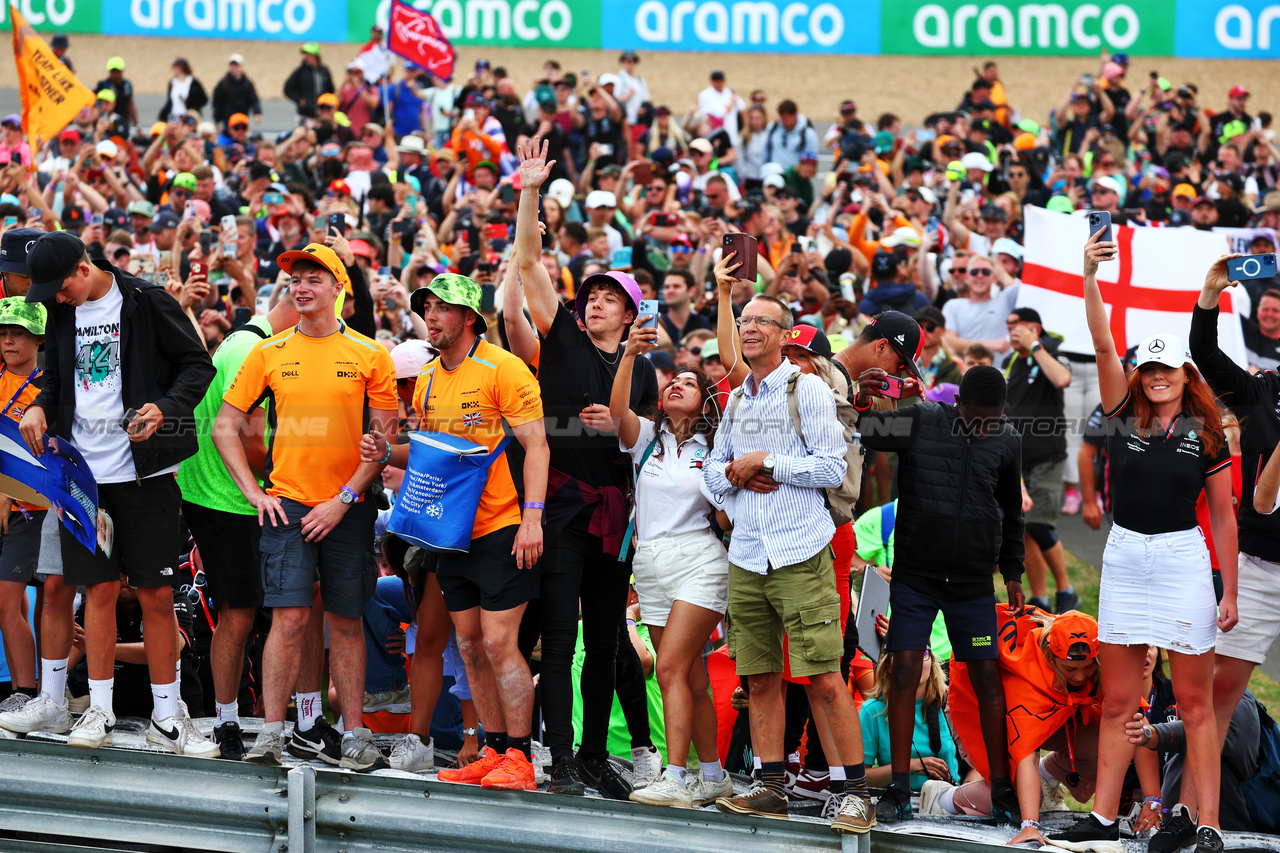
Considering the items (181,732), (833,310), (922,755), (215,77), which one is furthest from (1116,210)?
(215,77)

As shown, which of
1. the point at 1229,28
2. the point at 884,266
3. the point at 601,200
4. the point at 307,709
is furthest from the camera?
the point at 1229,28

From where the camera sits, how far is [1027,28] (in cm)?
2273

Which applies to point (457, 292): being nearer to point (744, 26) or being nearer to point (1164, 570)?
→ point (1164, 570)

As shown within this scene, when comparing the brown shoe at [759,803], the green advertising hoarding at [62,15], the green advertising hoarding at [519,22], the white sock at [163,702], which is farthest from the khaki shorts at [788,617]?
the green advertising hoarding at [62,15]

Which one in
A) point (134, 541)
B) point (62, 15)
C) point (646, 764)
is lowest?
point (646, 764)

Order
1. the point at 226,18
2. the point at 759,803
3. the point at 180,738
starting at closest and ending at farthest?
the point at 759,803, the point at 180,738, the point at 226,18

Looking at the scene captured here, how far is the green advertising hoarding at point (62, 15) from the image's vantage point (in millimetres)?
22625

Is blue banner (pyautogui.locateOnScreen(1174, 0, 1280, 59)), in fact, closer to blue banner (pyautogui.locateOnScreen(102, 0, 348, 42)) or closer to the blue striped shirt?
blue banner (pyautogui.locateOnScreen(102, 0, 348, 42))

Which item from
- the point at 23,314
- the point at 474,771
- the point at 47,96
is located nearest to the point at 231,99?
the point at 47,96

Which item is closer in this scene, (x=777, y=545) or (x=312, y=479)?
(x=777, y=545)

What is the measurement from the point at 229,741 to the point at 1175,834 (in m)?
3.67

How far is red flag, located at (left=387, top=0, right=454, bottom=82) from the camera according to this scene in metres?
15.9

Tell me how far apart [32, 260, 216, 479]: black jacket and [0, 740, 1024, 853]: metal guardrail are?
49.5 inches

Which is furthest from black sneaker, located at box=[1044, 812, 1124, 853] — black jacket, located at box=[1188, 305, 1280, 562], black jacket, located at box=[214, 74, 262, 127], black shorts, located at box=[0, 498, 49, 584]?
black jacket, located at box=[214, 74, 262, 127]
